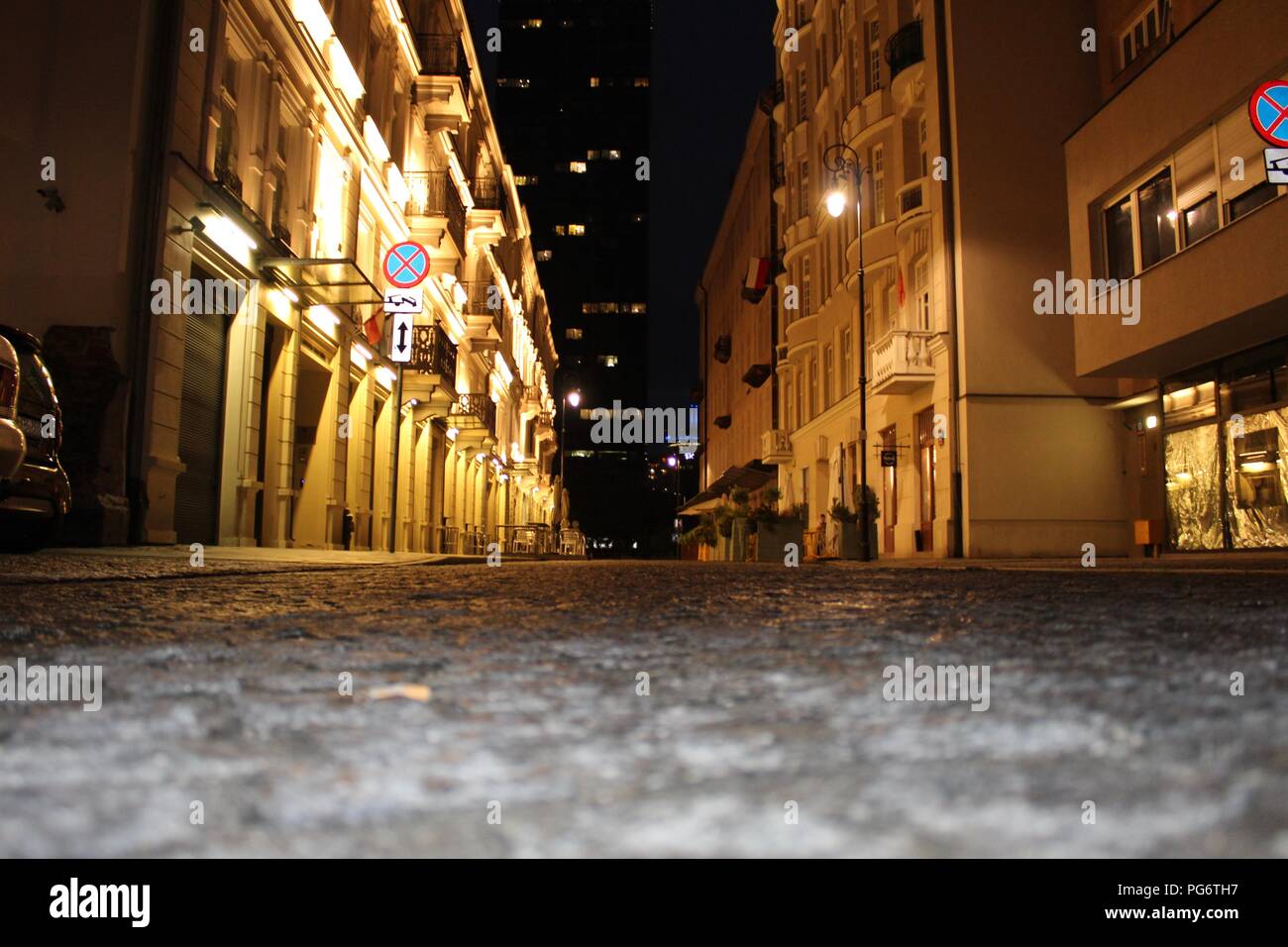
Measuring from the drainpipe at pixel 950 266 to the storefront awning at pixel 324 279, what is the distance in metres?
11.5

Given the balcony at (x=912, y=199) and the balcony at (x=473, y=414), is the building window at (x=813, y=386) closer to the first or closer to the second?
the balcony at (x=912, y=199)

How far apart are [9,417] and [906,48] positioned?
64.9 ft

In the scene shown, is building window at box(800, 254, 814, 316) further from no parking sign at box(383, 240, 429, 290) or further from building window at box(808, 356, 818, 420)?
no parking sign at box(383, 240, 429, 290)

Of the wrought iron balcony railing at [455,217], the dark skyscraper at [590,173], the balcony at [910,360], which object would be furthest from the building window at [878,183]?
the dark skyscraper at [590,173]

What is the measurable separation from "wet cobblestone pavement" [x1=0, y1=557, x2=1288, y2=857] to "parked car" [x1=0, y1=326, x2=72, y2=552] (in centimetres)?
637

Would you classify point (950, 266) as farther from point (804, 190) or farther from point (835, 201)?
point (804, 190)

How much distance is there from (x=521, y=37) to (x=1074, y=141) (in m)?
85.8

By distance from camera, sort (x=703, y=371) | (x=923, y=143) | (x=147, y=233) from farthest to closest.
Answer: (x=703, y=371)
(x=923, y=143)
(x=147, y=233)

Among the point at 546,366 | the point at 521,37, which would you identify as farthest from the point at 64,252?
the point at 521,37

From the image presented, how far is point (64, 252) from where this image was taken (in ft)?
34.5

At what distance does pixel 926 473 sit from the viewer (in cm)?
2059

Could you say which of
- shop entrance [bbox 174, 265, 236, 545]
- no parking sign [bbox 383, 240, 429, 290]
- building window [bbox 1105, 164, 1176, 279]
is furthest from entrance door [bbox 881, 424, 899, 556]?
shop entrance [bbox 174, 265, 236, 545]

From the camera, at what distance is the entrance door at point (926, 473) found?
66.0 ft

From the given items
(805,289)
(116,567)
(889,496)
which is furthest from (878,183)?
(116,567)
